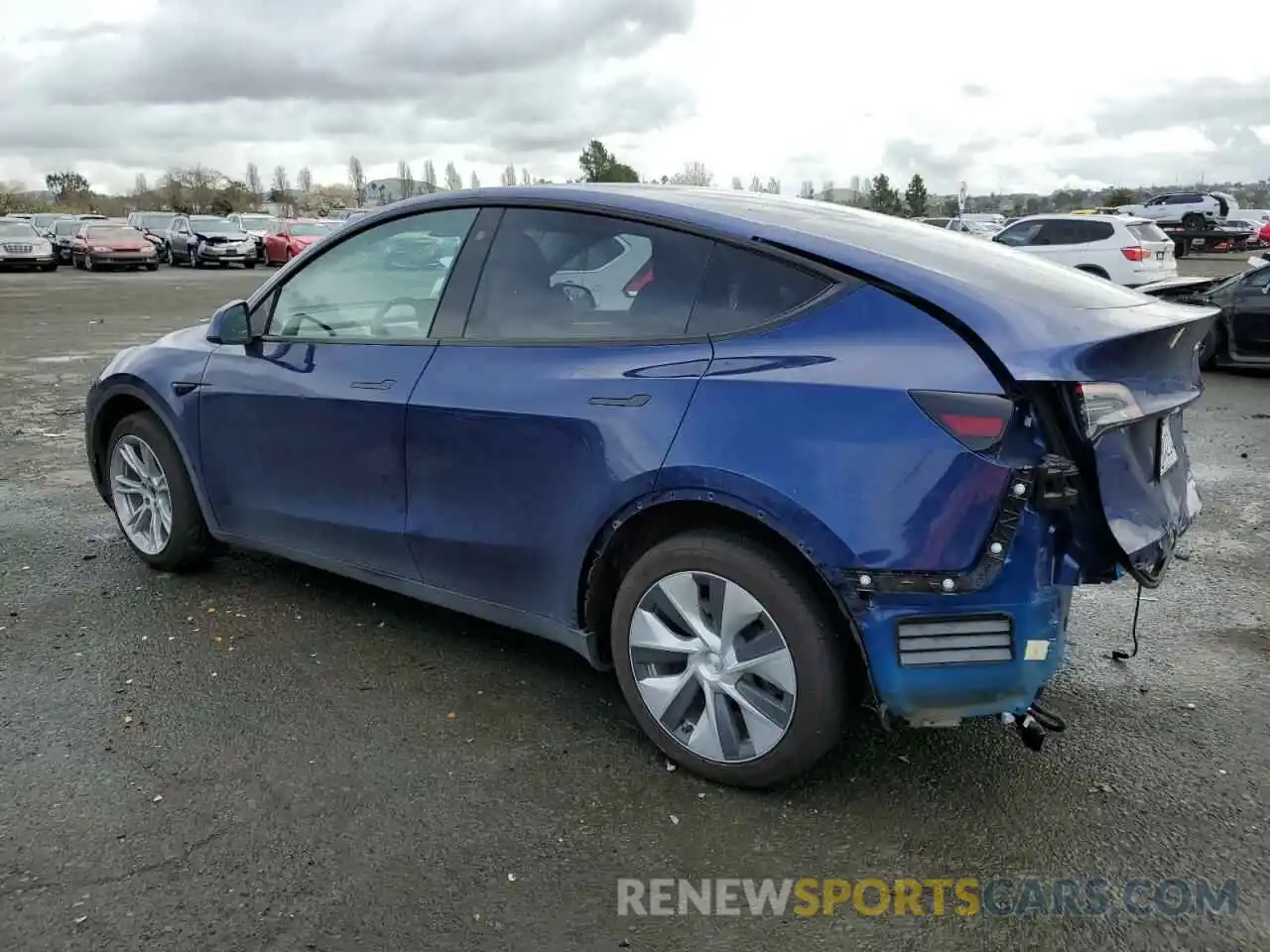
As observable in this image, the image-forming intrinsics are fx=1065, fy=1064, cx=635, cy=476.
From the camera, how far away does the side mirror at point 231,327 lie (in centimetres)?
429

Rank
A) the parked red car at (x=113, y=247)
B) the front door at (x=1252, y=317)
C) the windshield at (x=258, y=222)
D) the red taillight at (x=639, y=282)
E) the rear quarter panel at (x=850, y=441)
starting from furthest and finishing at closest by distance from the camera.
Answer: the windshield at (x=258, y=222) → the parked red car at (x=113, y=247) → the front door at (x=1252, y=317) → the red taillight at (x=639, y=282) → the rear quarter panel at (x=850, y=441)

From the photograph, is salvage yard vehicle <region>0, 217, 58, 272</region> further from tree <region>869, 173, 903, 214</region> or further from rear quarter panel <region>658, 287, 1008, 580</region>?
tree <region>869, 173, 903, 214</region>

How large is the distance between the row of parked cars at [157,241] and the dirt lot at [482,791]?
27837mm

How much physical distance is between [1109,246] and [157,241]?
33727 millimetres

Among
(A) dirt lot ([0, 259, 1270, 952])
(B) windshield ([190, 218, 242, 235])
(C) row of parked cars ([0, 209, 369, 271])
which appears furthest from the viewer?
(B) windshield ([190, 218, 242, 235])

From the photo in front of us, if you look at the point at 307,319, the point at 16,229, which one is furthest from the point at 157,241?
the point at 307,319

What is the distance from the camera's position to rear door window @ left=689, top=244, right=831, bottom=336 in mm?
2979

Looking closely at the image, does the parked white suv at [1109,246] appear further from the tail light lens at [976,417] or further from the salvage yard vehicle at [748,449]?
the tail light lens at [976,417]

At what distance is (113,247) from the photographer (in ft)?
106

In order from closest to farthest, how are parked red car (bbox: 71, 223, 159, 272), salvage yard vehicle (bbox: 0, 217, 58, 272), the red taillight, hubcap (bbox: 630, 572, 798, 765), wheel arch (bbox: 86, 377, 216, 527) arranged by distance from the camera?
hubcap (bbox: 630, 572, 798, 765) → the red taillight → wheel arch (bbox: 86, 377, 216, 527) → salvage yard vehicle (bbox: 0, 217, 58, 272) → parked red car (bbox: 71, 223, 159, 272)

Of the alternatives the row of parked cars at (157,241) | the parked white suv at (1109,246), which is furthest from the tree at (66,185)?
the parked white suv at (1109,246)

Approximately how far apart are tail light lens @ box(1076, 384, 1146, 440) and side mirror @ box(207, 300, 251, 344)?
10.4 feet

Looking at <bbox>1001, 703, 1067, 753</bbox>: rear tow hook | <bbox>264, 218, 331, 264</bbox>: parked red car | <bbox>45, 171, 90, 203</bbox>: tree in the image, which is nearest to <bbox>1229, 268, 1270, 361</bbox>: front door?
<bbox>1001, 703, 1067, 753</bbox>: rear tow hook

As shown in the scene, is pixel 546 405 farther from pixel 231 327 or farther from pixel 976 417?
pixel 231 327
